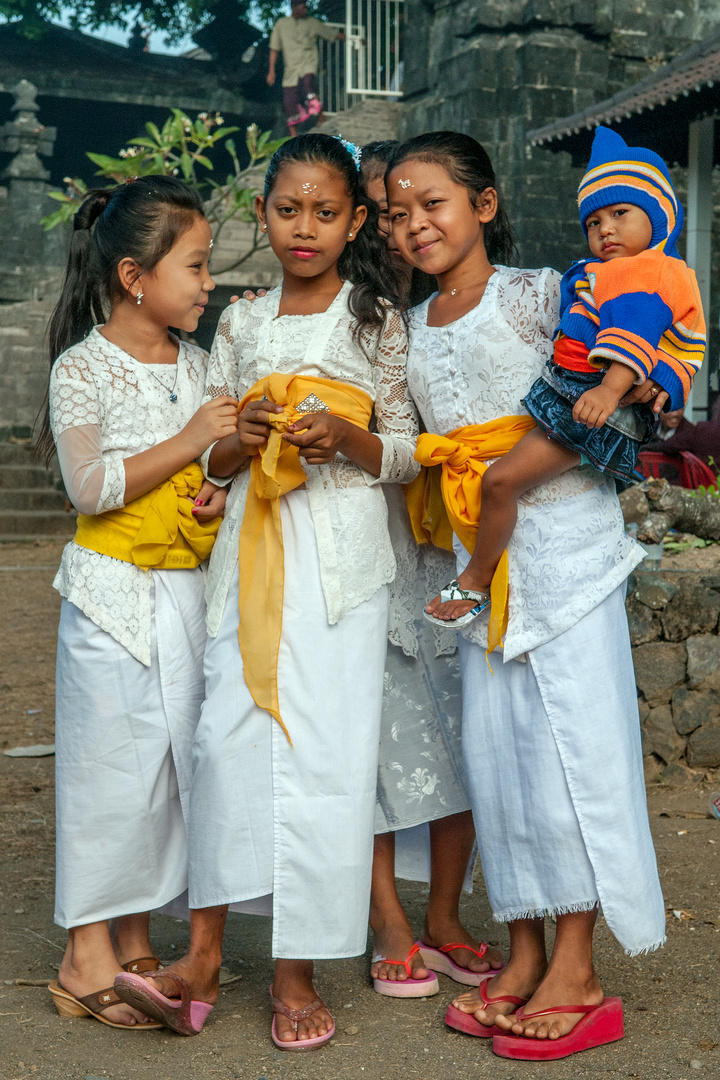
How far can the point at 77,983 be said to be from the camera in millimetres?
2480

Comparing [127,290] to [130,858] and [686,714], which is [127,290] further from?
[686,714]

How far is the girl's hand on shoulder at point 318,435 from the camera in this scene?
2.26 metres

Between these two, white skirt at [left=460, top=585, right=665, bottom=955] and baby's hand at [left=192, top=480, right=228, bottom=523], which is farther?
baby's hand at [left=192, top=480, right=228, bottom=523]

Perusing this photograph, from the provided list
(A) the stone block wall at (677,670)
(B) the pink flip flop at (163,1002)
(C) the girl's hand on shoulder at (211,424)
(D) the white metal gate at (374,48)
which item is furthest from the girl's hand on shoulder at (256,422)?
(D) the white metal gate at (374,48)

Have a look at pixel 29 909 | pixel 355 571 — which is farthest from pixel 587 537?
pixel 29 909

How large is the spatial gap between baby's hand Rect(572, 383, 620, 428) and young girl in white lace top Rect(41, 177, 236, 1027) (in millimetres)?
768

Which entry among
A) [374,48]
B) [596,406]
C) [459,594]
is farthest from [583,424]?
[374,48]

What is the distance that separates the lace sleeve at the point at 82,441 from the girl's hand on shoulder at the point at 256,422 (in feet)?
1.01

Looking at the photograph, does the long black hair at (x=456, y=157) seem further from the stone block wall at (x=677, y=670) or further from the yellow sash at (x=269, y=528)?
the stone block wall at (x=677, y=670)

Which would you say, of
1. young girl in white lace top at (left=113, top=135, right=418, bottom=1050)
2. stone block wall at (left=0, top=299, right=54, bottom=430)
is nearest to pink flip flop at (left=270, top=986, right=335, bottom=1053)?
young girl in white lace top at (left=113, top=135, right=418, bottom=1050)

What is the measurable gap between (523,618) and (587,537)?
0.22m

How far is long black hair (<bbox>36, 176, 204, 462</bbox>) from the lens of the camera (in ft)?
8.42

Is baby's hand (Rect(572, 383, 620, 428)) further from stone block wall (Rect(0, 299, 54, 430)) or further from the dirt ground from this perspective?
stone block wall (Rect(0, 299, 54, 430))

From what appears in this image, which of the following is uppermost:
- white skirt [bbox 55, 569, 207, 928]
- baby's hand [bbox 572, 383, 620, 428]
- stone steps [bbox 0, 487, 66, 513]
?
baby's hand [bbox 572, 383, 620, 428]
